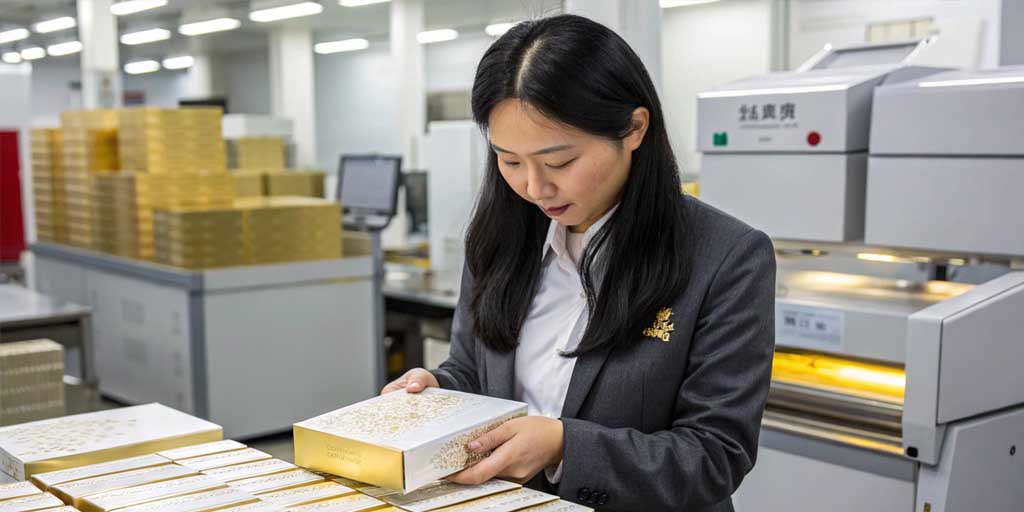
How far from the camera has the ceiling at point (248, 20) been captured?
32.2 feet

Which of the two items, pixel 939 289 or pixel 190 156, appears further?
pixel 190 156

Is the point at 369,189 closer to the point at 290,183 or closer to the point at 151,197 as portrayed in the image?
the point at 151,197

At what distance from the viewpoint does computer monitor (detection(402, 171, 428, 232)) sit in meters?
6.31

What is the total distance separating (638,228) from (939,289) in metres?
1.42

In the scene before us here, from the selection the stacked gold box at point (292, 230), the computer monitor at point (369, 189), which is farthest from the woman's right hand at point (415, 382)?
the computer monitor at point (369, 189)

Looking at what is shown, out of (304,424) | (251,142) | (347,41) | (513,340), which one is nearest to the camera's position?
(304,424)

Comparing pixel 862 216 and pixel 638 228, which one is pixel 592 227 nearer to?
pixel 638 228

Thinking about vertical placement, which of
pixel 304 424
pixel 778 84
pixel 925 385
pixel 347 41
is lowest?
pixel 925 385

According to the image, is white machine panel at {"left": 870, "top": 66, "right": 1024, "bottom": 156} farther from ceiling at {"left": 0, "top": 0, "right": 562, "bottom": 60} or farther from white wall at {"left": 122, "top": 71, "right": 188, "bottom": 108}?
white wall at {"left": 122, "top": 71, "right": 188, "bottom": 108}

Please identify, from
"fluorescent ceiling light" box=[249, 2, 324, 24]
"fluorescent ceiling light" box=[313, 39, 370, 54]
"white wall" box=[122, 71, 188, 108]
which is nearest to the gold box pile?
"fluorescent ceiling light" box=[249, 2, 324, 24]

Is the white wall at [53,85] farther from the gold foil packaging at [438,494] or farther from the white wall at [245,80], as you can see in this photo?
the gold foil packaging at [438,494]

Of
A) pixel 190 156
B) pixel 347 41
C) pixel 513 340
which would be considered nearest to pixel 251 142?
pixel 190 156

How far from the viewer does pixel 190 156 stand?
4555 mm

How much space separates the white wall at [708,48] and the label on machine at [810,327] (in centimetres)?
380
